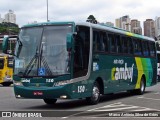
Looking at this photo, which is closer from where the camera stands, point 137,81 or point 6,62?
point 137,81

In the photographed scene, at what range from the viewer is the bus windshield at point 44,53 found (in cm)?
1490

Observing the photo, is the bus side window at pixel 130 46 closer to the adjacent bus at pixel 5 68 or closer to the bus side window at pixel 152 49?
the bus side window at pixel 152 49

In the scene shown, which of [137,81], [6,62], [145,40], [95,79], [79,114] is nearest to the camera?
[79,114]

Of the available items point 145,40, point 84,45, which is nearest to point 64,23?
point 84,45

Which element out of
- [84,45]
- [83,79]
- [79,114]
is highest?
[84,45]

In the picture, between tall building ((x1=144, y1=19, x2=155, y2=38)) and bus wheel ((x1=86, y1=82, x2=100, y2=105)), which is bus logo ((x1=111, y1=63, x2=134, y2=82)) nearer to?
bus wheel ((x1=86, y1=82, x2=100, y2=105))

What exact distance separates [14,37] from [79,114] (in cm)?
457

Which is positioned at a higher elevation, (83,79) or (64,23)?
(64,23)

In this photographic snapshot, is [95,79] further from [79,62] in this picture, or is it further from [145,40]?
[145,40]

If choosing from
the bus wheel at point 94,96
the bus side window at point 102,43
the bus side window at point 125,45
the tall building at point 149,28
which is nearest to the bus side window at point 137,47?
the bus side window at point 125,45

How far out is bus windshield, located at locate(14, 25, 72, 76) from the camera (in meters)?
14.9

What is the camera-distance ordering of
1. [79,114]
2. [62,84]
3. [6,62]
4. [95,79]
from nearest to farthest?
[79,114], [62,84], [95,79], [6,62]

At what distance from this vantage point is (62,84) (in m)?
14.8

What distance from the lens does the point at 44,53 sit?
1516 cm
